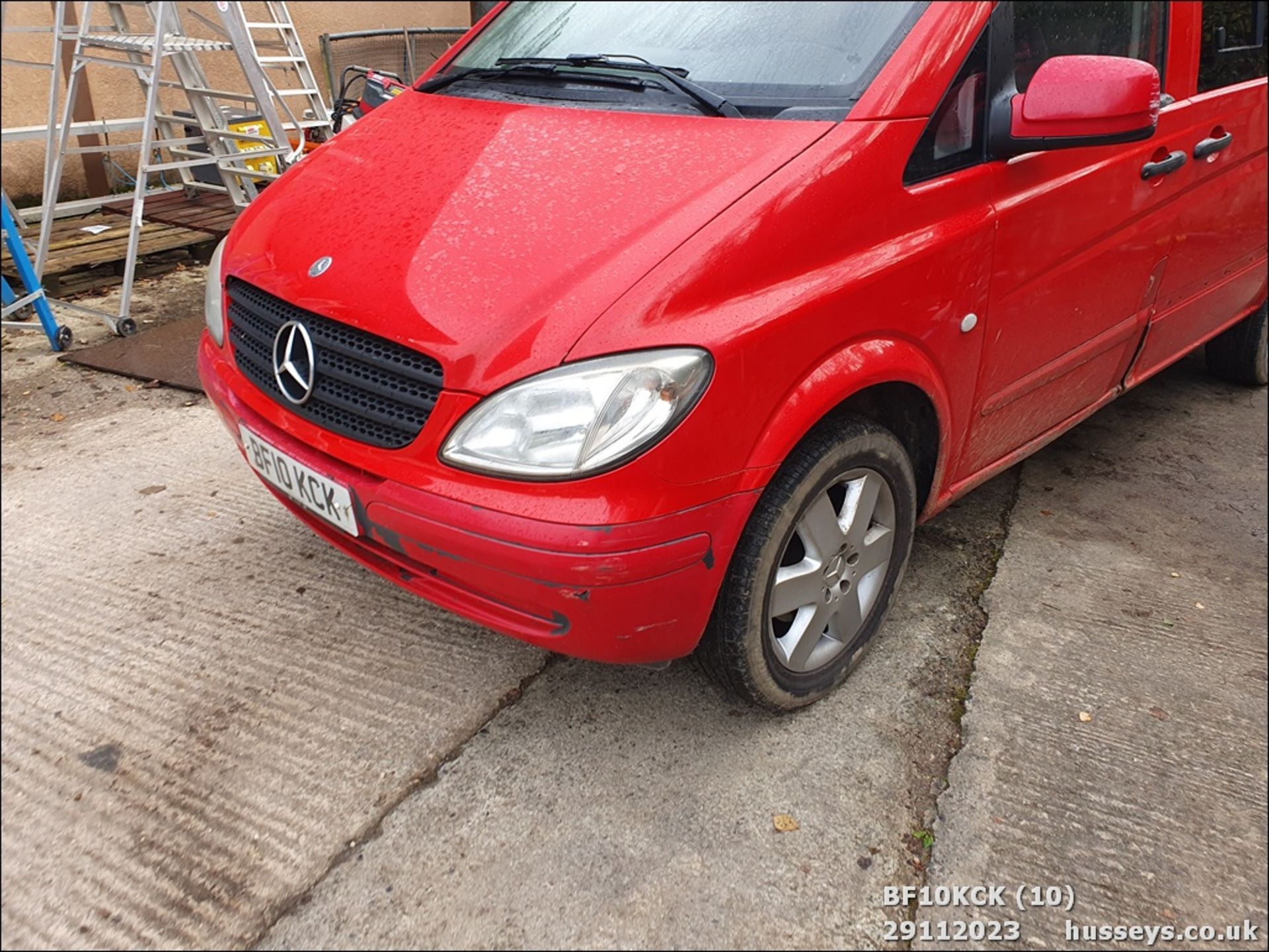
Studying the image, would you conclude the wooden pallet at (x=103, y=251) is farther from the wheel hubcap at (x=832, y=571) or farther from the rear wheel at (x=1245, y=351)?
the rear wheel at (x=1245, y=351)

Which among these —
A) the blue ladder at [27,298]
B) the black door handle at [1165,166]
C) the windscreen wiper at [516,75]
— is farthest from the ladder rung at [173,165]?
the black door handle at [1165,166]

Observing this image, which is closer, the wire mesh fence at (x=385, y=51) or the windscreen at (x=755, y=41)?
the windscreen at (x=755, y=41)

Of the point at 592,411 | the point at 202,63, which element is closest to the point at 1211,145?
the point at 592,411

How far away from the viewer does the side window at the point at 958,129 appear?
194cm

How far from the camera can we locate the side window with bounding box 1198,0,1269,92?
2861 mm

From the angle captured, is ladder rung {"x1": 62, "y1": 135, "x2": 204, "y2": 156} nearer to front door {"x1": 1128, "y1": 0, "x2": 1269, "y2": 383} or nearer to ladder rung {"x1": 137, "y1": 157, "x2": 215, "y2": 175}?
ladder rung {"x1": 137, "y1": 157, "x2": 215, "y2": 175}

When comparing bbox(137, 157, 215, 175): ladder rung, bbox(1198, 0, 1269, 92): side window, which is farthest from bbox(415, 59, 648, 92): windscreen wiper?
bbox(137, 157, 215, 175): ladder rung

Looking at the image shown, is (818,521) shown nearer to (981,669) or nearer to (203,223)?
(981,669)

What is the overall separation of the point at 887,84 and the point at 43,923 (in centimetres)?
205

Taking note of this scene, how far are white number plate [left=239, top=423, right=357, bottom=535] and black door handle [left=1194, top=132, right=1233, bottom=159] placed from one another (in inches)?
102

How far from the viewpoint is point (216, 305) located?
7.16 ft

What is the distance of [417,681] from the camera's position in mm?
2137

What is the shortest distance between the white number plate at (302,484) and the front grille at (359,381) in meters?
0.10

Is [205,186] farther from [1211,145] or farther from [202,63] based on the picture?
[1211,145]
